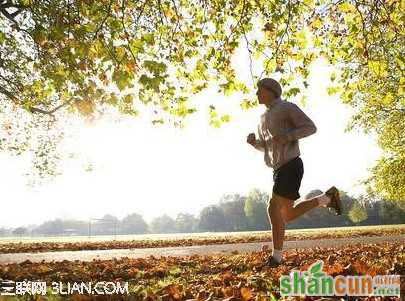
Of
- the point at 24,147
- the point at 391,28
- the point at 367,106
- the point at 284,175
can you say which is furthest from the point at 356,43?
the point at 24,147

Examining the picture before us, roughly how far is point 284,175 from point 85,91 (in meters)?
3.02

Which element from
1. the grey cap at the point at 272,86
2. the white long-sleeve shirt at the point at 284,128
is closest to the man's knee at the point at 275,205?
the white long-sleeve shirt at the point at 284,128

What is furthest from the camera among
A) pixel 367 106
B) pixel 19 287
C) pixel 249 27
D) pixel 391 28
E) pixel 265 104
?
pixel 367 106

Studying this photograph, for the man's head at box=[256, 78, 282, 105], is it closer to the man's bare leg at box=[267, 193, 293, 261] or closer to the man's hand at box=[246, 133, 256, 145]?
the man's hand at box=[246, 133, 256, 145]

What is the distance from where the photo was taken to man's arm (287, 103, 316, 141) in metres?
5.21

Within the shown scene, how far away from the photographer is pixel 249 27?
7.72 m

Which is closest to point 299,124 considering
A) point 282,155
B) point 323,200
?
point 282,155

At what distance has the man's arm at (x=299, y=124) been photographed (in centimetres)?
521

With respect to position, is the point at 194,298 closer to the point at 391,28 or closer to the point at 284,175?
the point at 284,175

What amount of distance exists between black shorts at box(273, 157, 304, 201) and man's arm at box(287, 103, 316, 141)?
1.04 ft
